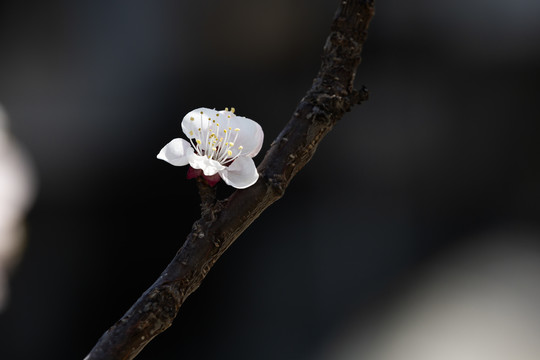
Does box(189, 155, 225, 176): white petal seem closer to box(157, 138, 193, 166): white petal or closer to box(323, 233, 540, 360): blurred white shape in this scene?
→ box(157, 138, 193, 166): white petal

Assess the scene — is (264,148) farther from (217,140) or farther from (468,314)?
(217,140)

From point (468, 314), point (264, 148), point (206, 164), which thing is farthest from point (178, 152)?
point (468, 314)

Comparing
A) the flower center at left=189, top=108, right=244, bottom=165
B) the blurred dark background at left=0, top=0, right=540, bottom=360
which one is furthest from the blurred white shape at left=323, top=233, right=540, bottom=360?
the flower center at left=189, top=108, right=244, bottom=165

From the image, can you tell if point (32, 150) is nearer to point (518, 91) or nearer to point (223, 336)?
point (223, 336)

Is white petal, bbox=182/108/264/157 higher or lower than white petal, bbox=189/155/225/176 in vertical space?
higher

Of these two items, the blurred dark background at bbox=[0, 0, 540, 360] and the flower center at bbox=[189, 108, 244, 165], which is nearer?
the flower center at bbox=[189, 108, 244, 165]

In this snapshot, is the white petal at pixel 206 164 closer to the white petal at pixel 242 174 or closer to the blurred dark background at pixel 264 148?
the white petal at pixel 242 174

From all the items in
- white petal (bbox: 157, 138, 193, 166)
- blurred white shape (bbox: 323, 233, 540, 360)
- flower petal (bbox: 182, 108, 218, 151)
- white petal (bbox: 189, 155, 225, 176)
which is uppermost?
flower petal (bbox: 182, 108, 218, 151)
